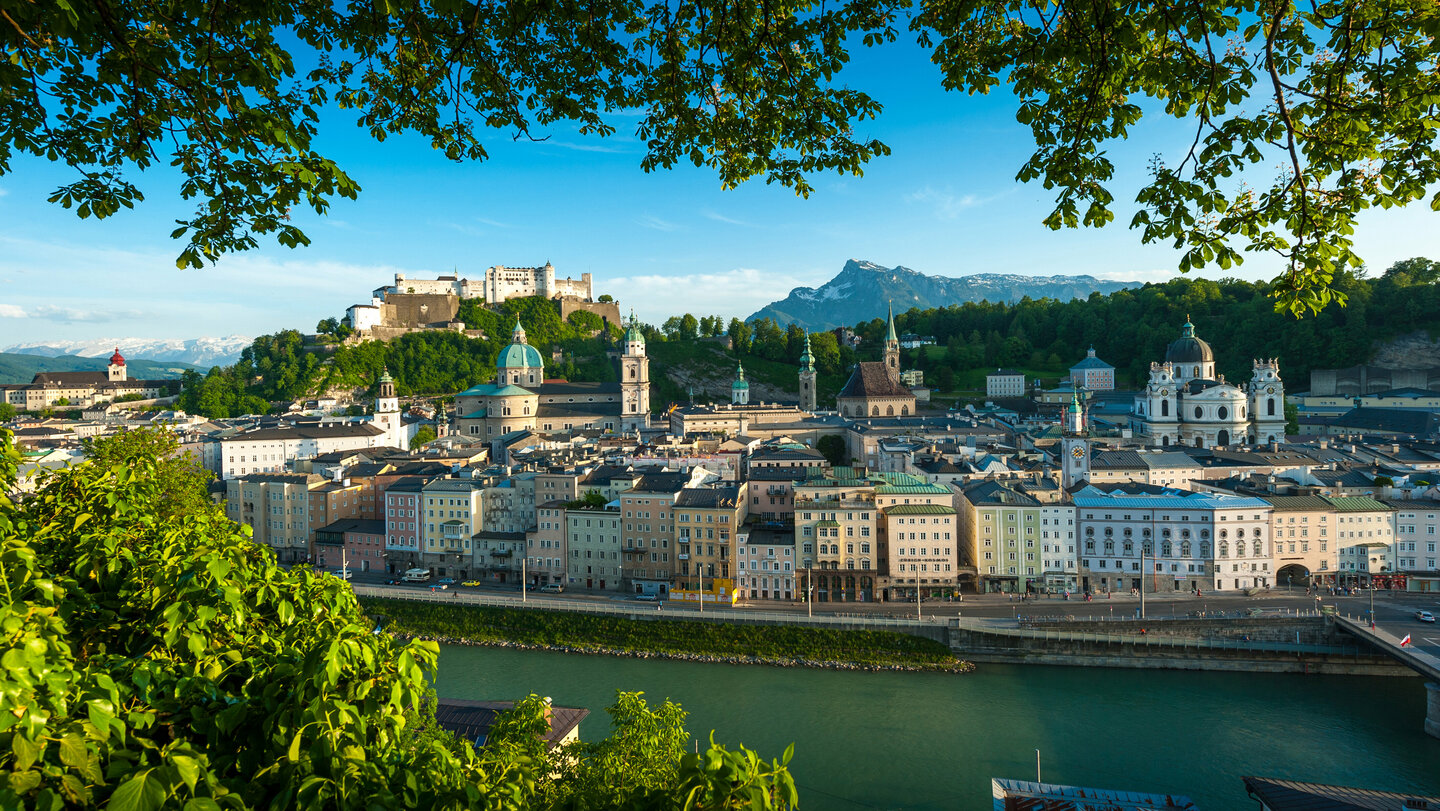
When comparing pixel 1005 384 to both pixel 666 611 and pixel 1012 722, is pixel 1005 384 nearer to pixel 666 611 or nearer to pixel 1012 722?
pixel 666 611

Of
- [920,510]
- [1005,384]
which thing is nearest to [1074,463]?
[920,510]

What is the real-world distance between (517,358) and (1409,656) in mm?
48078

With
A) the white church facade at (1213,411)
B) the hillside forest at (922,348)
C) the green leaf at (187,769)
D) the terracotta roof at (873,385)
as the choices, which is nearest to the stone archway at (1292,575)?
the white church facade at (1213,411)

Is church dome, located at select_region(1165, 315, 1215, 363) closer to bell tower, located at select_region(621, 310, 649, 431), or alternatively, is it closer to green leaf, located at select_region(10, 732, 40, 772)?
bell tower, located at select_region(621, 310, 649, 431)

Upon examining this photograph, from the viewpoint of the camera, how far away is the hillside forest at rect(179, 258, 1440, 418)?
50438 millimetres

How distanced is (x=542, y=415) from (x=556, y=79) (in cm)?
4750

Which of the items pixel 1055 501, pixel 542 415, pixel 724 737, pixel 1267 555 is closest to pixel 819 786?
pixel 724 737

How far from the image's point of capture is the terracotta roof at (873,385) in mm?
49062

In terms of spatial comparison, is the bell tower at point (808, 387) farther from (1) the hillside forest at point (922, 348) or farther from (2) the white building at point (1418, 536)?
(2) the white building at point (1418, 536)

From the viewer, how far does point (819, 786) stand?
12.8 m

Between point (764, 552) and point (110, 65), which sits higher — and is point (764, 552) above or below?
below

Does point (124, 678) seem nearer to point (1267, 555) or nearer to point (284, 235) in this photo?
Result: point (284, 235)

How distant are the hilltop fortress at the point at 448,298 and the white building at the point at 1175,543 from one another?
53.5 metres

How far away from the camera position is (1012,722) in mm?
15250
